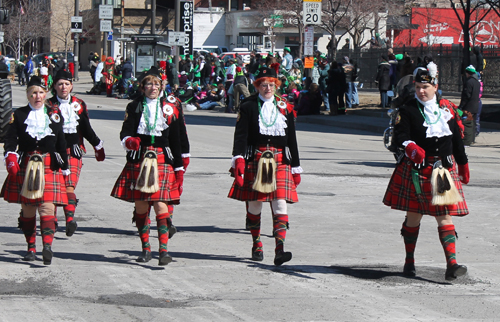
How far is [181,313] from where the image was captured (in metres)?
5.68

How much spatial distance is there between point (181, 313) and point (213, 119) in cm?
2047

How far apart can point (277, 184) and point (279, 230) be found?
412mm

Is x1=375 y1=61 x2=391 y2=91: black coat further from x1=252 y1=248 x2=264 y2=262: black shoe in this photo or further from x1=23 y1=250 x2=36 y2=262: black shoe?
x1=23 y1=250 x2=36 y2=262: black shoe

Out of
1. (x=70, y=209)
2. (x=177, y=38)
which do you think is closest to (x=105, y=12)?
(x=177, y=38)

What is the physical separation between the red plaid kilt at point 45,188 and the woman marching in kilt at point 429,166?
9.86 ft

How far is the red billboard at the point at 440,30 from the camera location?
56.3 meters

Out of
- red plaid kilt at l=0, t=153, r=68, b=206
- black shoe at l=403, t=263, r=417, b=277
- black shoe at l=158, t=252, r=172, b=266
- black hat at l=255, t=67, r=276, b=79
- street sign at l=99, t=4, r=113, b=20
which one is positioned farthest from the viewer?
street sign at l=99, t=4, r=113, b=20

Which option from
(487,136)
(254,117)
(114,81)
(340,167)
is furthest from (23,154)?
(114,81)

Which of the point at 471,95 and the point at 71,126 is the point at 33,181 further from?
the point at 471,95

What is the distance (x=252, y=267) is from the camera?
7203 mm

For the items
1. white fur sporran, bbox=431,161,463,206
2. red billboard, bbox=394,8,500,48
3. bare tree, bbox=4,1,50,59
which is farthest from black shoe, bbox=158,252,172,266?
bare tree, bbox=4,1,50,59

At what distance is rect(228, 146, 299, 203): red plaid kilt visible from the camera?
7172 millimetres

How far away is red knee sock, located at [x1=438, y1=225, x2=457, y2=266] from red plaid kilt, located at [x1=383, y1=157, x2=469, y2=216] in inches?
5.6

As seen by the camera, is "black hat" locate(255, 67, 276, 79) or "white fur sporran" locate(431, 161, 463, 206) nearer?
"white fur sporran" locate(431, 161, 463, 206)
